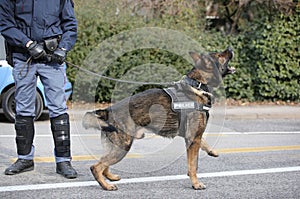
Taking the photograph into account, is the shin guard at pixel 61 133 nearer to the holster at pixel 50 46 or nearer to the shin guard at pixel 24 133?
the shin guard at pixel 24 133

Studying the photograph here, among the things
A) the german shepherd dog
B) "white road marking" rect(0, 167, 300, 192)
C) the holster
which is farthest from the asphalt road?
the holster

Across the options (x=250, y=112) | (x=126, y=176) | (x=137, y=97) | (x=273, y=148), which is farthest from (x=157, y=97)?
(x=250, y=112)

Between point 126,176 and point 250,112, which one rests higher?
point 126,176

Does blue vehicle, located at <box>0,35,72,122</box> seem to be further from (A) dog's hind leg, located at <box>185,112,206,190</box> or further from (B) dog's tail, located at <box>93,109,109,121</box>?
(A) dog's hind leg, located at <box>185,112,206,190</box>

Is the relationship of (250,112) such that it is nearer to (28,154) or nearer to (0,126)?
(0,126)

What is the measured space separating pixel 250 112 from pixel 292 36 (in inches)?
94.9

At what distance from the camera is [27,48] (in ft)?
18.5

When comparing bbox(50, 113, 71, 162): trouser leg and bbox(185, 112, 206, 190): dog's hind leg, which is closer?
bbox(185, 112, 206, 190): dog's hind leg

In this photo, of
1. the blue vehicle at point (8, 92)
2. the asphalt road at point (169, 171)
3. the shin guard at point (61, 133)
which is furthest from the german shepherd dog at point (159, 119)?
the blue vehicle at point (8, 92)

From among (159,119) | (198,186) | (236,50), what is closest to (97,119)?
(159,119)

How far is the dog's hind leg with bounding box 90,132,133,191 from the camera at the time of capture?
5.34 m

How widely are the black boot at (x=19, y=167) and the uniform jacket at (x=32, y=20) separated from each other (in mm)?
1263

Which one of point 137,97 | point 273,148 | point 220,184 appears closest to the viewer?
point 137,97

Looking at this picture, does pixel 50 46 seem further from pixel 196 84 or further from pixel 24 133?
pixel 196 84
